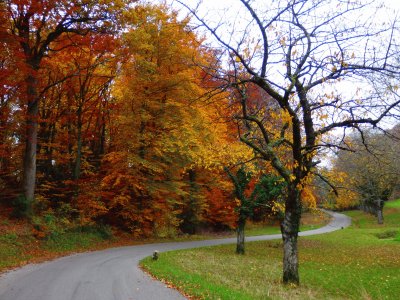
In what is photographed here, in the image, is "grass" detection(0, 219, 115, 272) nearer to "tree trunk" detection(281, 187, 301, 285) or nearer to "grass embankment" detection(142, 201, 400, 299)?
"grass embankment" detection(142, 201, 400, 299)

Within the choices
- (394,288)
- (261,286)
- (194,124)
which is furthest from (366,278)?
(194,124)

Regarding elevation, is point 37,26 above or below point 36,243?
above

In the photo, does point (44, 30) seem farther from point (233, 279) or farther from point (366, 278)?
point (366, 278)

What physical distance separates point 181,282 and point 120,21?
13.8 metres

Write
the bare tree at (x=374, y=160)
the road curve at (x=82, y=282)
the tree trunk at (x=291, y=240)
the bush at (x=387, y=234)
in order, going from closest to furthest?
the road curve at (x=82, y=282), the bare tree at (x=374, y=160), the tree trunk at (x=291, y=240), the bush at (x=387, y=234)

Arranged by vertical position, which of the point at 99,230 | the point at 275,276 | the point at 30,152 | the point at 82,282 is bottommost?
the point at 275,276

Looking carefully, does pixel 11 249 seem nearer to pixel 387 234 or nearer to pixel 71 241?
pixel 71 241

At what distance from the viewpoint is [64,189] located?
77.3ft

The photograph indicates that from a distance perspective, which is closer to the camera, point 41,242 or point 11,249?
point 11,249

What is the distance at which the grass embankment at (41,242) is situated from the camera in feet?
47.0

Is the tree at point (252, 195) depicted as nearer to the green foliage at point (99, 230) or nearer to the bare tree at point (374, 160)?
the bare tree at point (374, 160)

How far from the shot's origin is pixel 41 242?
1714 cm

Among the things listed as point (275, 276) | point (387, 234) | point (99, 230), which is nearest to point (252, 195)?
point (275, 276)

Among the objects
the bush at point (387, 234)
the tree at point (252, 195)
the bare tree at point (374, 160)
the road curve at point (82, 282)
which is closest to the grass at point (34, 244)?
the road curve at point (82, 282)
